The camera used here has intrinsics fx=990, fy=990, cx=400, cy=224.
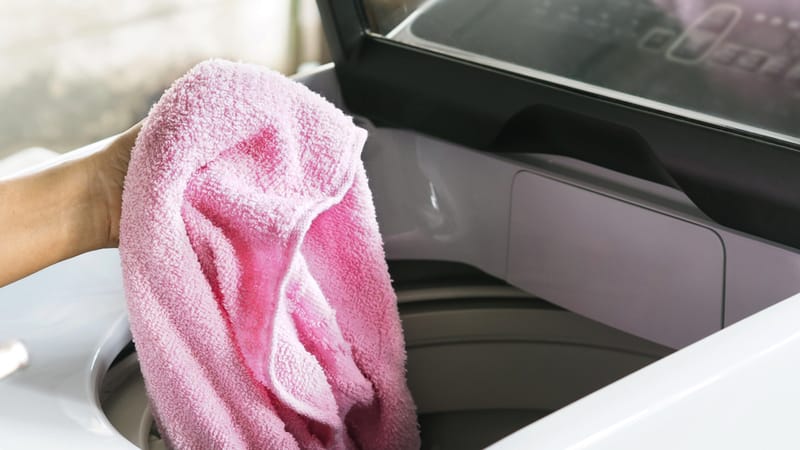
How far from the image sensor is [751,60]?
0.81m

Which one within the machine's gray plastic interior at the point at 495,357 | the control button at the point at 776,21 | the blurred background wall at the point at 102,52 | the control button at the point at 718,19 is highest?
the control button at the point at 776,21

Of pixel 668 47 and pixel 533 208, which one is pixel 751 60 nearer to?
pixel 668 47

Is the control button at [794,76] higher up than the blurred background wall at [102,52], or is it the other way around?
the control button at [794,76]

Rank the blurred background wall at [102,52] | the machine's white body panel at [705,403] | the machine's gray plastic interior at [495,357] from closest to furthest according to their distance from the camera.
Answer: the machine's white body panel at [705,403], the machine's gray plastic interior at [495,357], the blurred background wall at [102,52]

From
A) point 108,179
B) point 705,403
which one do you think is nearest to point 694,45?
point 705,403

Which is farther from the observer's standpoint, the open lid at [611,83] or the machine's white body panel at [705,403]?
the open lid at [611,83]

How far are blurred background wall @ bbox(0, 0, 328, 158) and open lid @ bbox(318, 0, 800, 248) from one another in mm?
533

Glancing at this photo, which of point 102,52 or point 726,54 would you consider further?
point 102,52

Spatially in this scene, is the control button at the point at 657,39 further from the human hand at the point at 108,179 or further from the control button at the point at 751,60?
the human hand at the point at 108,179

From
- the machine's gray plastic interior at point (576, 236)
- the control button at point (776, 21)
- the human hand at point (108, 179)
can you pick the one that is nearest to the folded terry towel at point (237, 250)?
the human hand at point (108, 179)

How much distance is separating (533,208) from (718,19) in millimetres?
255

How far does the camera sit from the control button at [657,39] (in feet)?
2.86

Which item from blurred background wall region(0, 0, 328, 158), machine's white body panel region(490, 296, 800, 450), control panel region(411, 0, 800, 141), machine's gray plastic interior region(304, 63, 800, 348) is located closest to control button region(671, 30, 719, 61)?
control panel region(411, 0, 800, 141)

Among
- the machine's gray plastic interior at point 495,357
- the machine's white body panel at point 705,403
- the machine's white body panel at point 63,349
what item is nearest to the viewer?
the machine's white body panel at point 705,403
